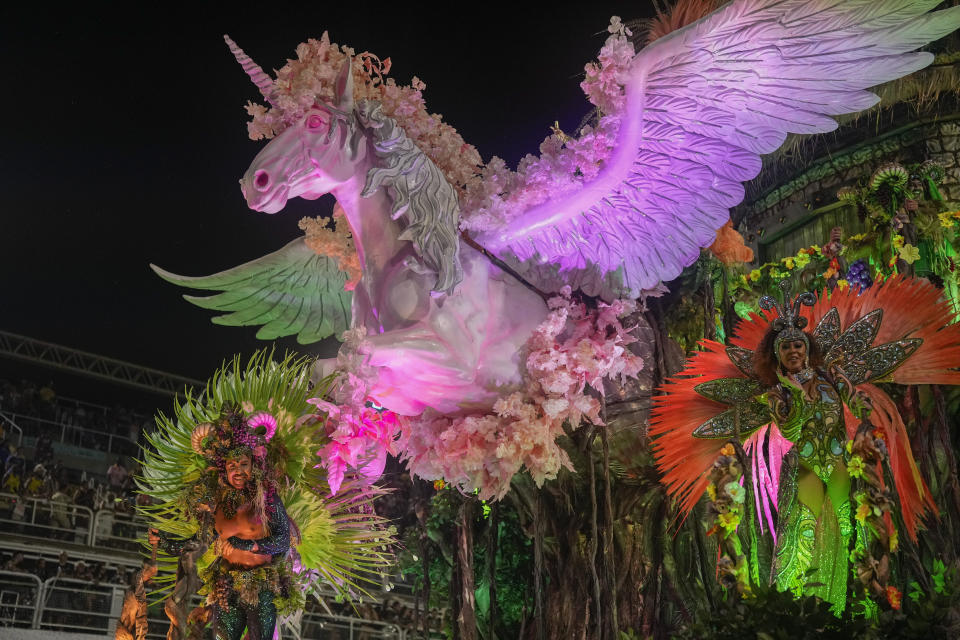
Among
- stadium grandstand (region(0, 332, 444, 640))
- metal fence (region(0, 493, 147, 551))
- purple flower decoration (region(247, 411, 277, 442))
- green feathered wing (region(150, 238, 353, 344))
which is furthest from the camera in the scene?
metal fence (region(0, 493, 147, 551))

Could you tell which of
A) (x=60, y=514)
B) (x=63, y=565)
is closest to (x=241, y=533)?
(x=63, y=565)

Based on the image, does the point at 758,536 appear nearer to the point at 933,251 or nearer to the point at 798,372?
the point at 798,372

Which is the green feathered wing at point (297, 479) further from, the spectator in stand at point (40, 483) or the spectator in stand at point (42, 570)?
the spectator in stand at point (40, 483)

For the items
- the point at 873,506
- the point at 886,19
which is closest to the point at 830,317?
the point at 873,506

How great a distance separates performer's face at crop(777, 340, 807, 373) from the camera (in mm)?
3912

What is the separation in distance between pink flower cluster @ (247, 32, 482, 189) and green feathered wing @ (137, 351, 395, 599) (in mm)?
1176

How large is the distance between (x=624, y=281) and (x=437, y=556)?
6.25 feet

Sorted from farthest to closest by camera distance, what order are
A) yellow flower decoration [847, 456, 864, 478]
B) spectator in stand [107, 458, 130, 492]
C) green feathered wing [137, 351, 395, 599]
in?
1. spectator in stand [107, 458, 130, 492]
2. green feathered wing [137, 351, 395, 599]
3. yellow flower decoration [847, 456, 864, 478]

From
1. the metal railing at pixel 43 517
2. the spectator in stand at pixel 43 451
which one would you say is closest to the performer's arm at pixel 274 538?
the metal railing at pixel 43 517

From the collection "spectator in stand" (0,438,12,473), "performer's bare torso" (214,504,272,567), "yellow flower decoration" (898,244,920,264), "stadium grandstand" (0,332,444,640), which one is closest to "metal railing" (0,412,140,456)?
"stadium grandstand" (0,332,444,640)

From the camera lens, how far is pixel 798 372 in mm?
3906

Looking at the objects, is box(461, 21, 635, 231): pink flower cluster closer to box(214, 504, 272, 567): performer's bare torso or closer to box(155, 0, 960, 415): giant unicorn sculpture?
box(155, 0, 960, 415): giant unicorn sculpture

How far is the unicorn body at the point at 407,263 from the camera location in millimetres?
4504

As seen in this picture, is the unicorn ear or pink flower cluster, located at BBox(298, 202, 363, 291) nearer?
the unicorn ear
